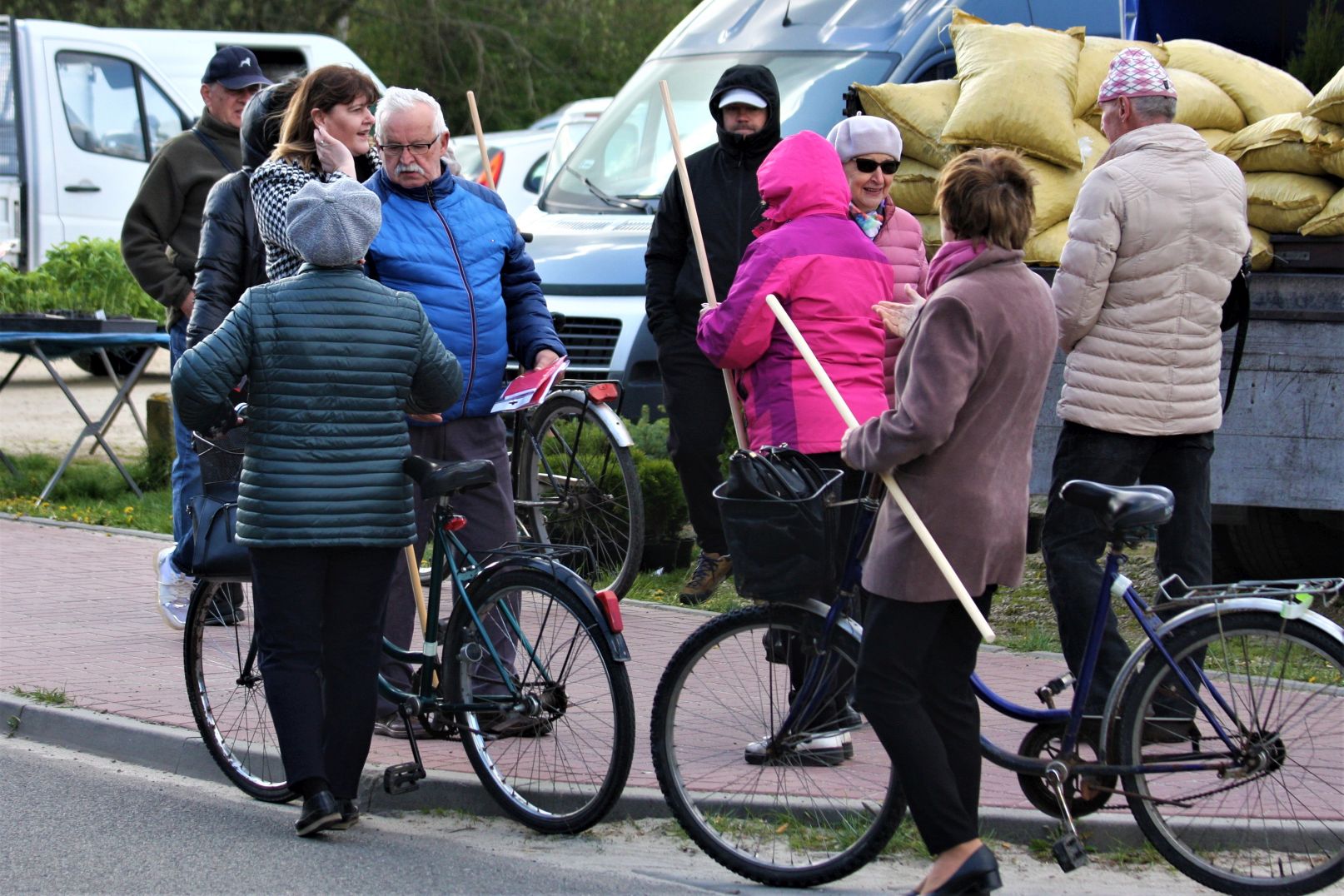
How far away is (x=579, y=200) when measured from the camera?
32.7 ft

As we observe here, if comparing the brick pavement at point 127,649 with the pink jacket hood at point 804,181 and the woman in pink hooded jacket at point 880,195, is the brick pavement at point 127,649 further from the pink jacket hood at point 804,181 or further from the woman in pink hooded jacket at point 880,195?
the pink jacket hood at point 804,181

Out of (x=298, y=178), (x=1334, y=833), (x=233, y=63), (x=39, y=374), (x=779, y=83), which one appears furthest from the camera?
(x=39, y=374)

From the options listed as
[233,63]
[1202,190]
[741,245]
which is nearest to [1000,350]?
[1202,190]

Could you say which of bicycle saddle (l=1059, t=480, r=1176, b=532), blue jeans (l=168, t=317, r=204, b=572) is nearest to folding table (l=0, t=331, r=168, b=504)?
blue jeans (l=168, t=317, r=204, b=572)

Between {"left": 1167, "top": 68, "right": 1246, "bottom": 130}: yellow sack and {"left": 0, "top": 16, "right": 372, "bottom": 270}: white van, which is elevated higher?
{"left": 1167, "top": 68, "right": 1246, "bottom": 130}: yellow sack

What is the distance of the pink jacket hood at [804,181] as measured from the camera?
17.4ft

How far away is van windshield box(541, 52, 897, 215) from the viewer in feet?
30.6

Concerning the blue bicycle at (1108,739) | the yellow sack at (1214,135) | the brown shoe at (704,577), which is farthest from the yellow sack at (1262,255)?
the blue bicycle at (1108,739)

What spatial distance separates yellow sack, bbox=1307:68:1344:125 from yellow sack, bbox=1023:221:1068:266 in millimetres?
1037

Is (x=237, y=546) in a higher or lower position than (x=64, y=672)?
higher

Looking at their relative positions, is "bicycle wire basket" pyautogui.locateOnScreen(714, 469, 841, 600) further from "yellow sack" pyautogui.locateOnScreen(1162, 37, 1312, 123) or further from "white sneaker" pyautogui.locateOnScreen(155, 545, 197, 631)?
"yellow sack" pyautogui.locateOnScreen(1162, 37, 1312, 123)

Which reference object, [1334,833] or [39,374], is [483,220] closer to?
[1334,833]

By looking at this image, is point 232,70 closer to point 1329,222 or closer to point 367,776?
point 367,776

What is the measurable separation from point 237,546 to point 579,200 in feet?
16.7
